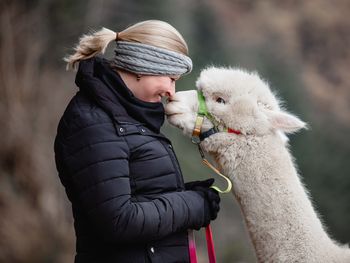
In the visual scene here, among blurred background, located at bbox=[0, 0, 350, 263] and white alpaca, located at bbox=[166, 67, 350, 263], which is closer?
white alpaca, located at bbox=[166, 67, 350, 263]

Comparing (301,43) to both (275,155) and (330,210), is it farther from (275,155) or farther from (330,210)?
(275,155)

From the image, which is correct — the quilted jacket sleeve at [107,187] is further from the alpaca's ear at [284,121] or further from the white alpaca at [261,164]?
the alpaca's ear at [284,121]

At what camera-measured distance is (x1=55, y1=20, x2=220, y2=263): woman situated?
2061 mm

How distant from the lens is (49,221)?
6.35 m

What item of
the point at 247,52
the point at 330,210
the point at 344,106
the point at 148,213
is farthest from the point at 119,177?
the point at 344,106

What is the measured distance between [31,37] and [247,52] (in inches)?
167

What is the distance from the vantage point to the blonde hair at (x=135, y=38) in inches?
90.1

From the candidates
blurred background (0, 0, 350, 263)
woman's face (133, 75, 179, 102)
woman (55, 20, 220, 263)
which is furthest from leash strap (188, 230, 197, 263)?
blurred background (0, 0, 350, 263)

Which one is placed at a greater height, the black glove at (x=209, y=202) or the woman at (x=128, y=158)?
the woman at (x=128, y=158)

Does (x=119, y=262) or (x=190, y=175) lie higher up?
(x=119, y=262)

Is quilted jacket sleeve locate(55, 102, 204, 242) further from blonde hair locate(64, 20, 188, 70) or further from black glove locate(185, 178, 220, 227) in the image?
blonde hair locate(64, 20, 188, 70)

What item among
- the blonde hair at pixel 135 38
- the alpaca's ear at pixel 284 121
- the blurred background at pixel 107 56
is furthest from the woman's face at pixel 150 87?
the blurred background at pixel 107 56

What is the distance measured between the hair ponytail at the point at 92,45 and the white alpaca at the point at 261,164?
0.43 metres

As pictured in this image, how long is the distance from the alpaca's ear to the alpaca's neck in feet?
0.22
